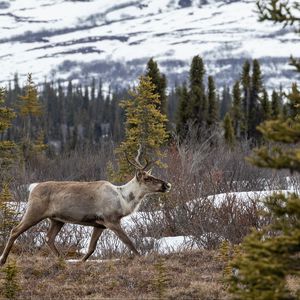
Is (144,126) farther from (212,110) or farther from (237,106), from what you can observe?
(237,106)

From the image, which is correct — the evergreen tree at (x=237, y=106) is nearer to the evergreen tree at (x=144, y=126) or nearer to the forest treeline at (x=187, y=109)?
the forest treeline at (x=187, y=109)

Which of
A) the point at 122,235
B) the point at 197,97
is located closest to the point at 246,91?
the point at 197,97

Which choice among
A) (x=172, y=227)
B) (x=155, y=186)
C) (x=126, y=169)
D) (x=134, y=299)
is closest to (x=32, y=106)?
(x=126, y=169)

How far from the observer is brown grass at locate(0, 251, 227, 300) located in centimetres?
959

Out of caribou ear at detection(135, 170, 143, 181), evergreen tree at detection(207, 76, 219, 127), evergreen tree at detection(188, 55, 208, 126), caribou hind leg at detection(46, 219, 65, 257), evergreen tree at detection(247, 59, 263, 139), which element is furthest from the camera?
evergreen tree at detection(247, 59, 263, 139)

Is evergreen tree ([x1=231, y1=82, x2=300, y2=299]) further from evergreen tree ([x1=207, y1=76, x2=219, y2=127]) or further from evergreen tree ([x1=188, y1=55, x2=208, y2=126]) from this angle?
evergreen tree ([x1=207, y1=76, x2=219, y2=127])

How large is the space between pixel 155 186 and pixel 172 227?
4025 millimetres

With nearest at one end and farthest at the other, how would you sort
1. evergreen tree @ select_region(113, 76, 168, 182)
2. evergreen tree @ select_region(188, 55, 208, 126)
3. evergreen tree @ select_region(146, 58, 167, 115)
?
evergreen tree @ select_region(113, 76, 168, 182)
evergreen tree @ select_region(146, 58, 167, 115)
evergreen tree @ select_region(188, 55, 208, 126)

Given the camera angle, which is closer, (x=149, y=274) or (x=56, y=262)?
(x=149, y=274)

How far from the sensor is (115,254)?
46.8 ft

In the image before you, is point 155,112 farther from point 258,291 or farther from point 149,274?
point 258,291

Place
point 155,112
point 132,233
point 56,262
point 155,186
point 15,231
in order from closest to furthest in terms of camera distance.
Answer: point 56,262 < point 15,231 < point 155,186 < point 132,233 < point 155,112

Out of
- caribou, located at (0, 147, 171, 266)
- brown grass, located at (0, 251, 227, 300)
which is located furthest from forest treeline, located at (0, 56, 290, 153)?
caribou, located at (0, 147, 171, 266)

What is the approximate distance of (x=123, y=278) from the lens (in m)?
10.5
